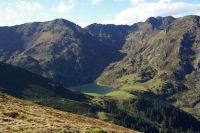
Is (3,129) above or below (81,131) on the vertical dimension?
above

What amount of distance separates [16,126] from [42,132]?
4093 millimetres

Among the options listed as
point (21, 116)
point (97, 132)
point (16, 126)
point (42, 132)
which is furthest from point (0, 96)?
point (97, 132)

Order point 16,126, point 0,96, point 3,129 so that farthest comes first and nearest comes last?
point 0,96 → point 16,126 → point 3,129

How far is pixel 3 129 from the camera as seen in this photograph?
79.9 feet

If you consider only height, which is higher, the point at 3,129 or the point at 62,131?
the point at 3,129

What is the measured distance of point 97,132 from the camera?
2809 centimetres

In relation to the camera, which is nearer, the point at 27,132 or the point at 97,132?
the point at 27,132

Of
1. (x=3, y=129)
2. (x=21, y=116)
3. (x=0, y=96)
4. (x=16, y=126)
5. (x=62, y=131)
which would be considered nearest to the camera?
(x=3, y=129)

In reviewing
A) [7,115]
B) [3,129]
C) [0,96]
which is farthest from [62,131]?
[0,96]

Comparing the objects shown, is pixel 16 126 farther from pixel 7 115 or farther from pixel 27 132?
pixel 7 115

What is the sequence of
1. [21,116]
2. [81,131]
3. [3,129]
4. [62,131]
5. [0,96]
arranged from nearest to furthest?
[3,129], [62,131], [81,131], [21,116], [0,96]

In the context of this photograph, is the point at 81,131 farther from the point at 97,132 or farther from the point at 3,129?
the point at 3,129

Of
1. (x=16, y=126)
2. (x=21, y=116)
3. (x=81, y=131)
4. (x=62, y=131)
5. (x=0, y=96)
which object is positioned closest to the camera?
(x=16, y=126)

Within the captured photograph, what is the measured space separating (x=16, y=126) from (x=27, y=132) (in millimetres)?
2865
